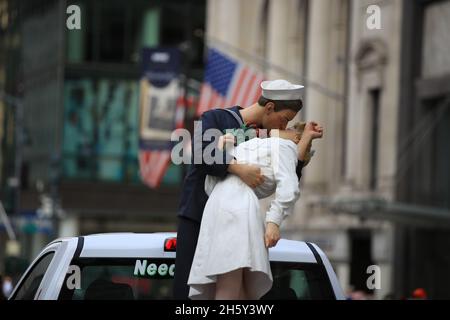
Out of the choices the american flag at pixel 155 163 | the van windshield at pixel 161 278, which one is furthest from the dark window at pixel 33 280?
the american flag at pixel 155 163

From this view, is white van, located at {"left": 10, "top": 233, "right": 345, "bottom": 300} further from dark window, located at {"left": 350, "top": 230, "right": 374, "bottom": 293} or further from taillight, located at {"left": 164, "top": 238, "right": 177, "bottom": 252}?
dark window, located at {"left": 350, "top": 230, "right": 374, "bottom": 293}

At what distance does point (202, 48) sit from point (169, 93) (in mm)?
23891

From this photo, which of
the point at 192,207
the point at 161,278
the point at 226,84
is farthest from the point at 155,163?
the point at 192,207

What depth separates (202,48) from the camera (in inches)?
2736

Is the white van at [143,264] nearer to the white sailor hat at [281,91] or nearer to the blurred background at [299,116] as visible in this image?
the white sailor hat at [281,91]

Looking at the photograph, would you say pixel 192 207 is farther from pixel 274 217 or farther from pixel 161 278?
pixel 161 278

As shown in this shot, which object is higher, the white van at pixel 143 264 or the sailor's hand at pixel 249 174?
the sailor's hand at pixel 249 174

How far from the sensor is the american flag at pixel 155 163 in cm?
3978

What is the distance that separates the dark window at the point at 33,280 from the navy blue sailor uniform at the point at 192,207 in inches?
74.5

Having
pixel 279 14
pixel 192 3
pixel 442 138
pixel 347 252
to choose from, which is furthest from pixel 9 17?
pixel 442 138

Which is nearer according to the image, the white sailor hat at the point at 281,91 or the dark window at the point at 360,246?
the white sailor hat at the point at 281,91

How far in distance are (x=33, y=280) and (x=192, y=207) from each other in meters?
2.41

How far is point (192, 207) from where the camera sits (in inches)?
264
